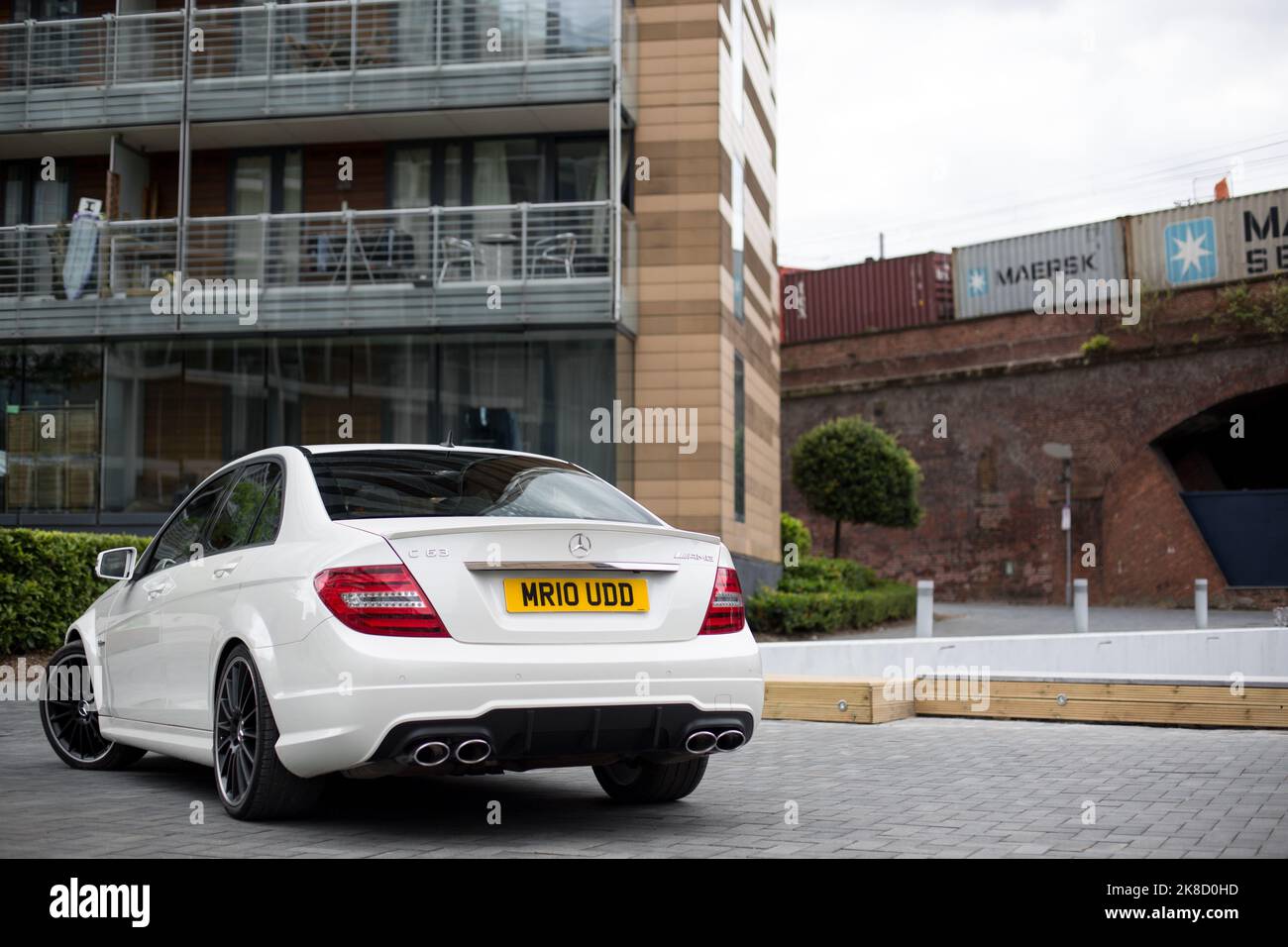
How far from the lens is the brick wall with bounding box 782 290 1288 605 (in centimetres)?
3375

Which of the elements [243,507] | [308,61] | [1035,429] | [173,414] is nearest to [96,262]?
[173,414]

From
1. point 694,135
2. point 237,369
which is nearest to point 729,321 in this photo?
point 694,135

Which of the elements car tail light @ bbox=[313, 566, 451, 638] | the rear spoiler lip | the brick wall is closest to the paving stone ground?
car tail light @ bbox=[313, 566, 451, 638]

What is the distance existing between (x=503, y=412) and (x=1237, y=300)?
837 inches

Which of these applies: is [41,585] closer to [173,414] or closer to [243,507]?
[173,414]

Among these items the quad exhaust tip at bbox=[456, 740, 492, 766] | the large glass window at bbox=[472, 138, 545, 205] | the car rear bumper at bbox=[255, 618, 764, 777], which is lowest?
the quad exhaust tip at bbox=[456, 740, 492, 766]

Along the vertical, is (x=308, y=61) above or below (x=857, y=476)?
above

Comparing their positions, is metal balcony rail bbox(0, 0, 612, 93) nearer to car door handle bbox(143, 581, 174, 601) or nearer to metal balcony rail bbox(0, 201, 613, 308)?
metal balcony rail bbox(0, 201, 613, 308)

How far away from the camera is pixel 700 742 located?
214 inches

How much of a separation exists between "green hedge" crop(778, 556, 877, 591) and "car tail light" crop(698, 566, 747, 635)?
18334mm

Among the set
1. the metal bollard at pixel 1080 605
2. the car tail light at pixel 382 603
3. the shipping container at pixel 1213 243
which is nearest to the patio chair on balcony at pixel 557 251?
the metal bollard at pixel 1080 605

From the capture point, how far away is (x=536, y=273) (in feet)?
63.6

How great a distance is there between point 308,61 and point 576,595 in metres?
18.0

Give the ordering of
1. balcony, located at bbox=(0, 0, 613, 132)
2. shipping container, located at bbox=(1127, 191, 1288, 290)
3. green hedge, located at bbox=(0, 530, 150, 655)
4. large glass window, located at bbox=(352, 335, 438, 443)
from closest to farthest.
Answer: green hedge, located at bbox=(0, 530, 150, 655) → balcony, located at bbox=(0, 0, 613, 132) → large glass window, located at bbox=(352, 335, 438, 443) → shipping container, located at bbox=(1127, 191, 1288, 290)
